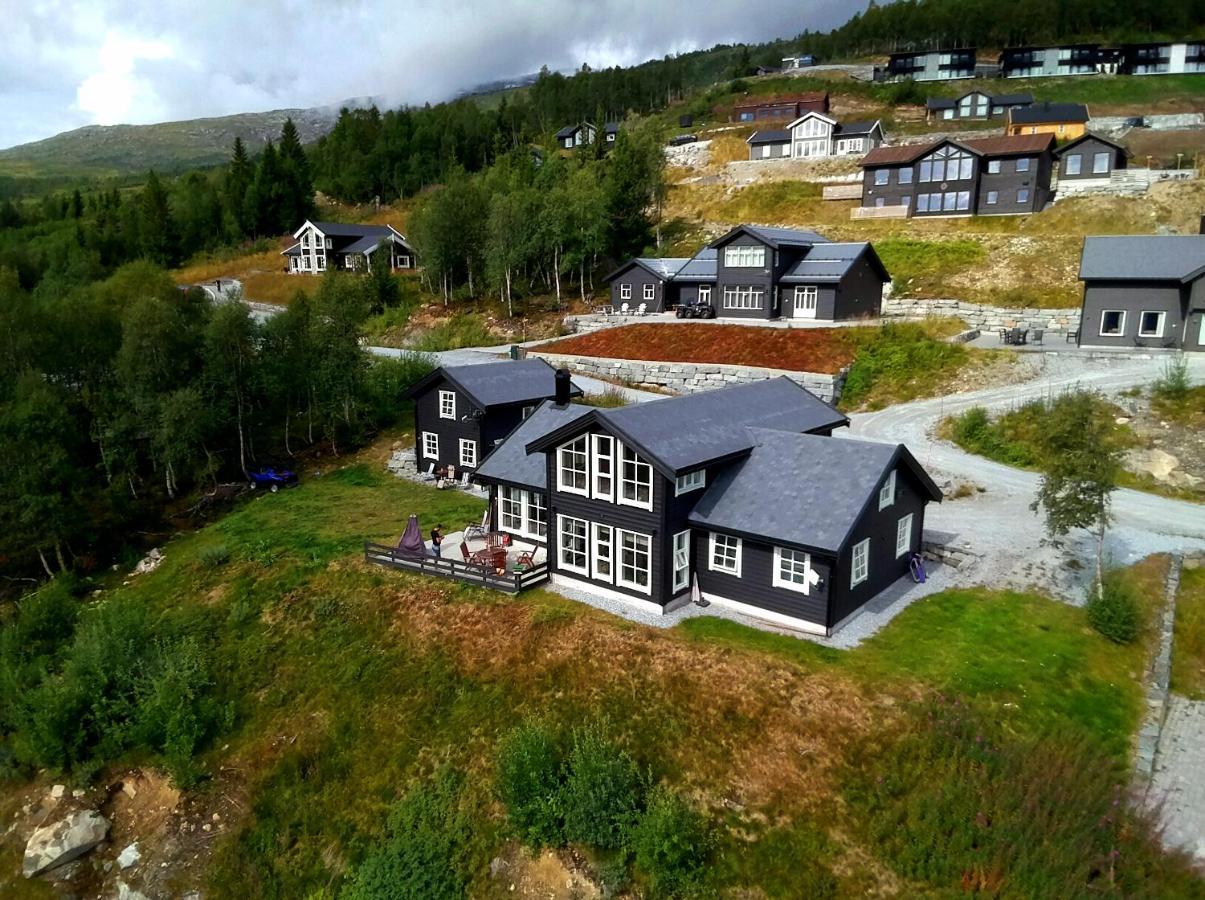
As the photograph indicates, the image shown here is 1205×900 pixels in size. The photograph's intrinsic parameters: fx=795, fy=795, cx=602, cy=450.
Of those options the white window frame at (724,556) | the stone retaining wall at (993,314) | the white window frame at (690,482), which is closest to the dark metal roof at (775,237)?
the stone retaining wall at (993,314)

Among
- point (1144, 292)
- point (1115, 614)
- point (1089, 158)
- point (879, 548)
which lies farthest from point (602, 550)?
point (1089, 158)

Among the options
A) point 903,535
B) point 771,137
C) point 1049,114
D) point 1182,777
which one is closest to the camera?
point 1182,777

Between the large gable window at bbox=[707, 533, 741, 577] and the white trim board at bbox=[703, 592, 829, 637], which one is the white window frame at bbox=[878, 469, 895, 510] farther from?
the large gable window at bbox=[707, 533, 741, 577]

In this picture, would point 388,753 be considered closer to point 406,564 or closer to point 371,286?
point 406,564

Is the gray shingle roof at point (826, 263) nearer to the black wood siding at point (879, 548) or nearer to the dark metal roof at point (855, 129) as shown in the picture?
the black wood siding at point (879, 548)

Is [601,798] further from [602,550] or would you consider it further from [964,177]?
[964,177]

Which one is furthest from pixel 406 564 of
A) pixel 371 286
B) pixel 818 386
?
pixel 371 286

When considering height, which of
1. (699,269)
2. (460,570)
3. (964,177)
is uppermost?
(964,177)

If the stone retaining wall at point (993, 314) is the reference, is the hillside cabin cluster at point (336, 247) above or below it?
above
